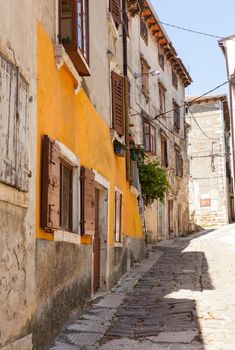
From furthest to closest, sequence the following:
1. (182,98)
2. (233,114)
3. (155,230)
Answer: (182,98) < (155,230) < (233,114)

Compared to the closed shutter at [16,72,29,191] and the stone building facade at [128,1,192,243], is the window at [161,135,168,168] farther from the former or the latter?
the closed shutter at [16,72,29,191]

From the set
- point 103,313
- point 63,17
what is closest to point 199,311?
point 103,313

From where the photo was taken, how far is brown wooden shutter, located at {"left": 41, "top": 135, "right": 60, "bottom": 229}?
5242 millimetres

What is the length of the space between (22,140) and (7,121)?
1.45ft

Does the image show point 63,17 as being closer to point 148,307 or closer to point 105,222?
point 105,222

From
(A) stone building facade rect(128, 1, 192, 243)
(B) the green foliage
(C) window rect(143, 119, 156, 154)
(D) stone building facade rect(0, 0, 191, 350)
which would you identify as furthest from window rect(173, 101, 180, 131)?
(D) stone building facade rect(0, 0, 191, 350)

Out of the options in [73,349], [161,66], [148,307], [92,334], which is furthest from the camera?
[161,66]

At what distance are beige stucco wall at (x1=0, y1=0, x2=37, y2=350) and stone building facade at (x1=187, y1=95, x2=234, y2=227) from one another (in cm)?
2797

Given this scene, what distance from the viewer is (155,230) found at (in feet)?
66.7

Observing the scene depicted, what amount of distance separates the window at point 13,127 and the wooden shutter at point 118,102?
619 centimetres

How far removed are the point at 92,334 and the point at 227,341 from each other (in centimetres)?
164

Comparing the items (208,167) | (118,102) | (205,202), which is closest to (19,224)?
(118,102)

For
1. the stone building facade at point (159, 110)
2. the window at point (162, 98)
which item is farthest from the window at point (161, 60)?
the window at point (162, 98)

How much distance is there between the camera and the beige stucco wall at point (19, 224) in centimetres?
409
